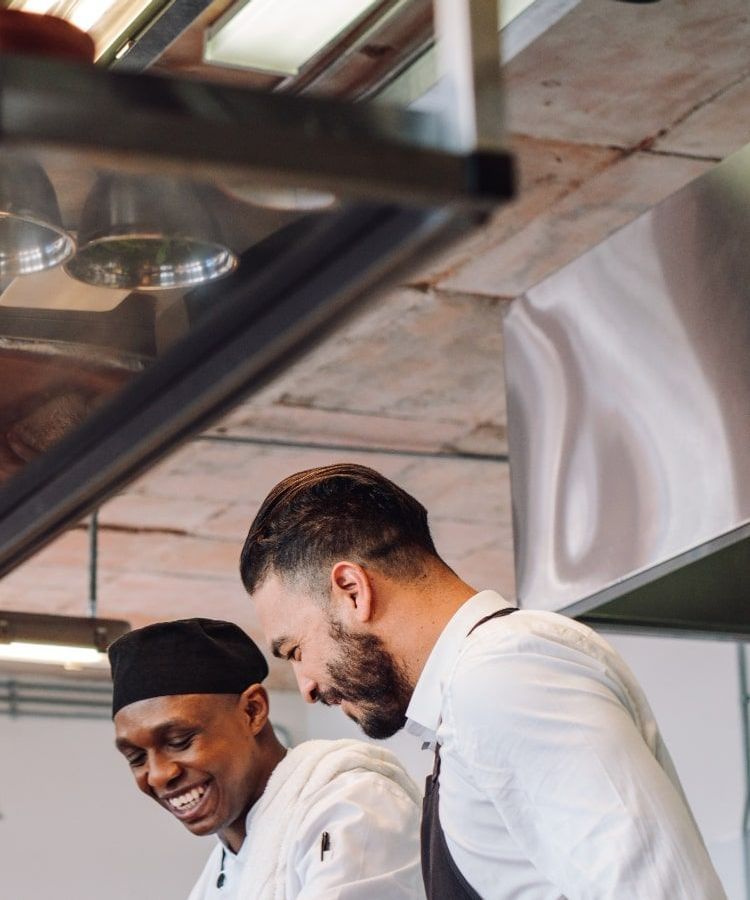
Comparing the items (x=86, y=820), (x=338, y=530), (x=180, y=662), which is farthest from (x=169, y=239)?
(x=86, y=820)

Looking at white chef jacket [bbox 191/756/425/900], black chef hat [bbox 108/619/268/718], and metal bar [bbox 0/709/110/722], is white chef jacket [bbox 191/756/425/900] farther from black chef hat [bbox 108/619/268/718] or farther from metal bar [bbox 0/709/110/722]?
metal bar [bbox 0/709/110/722]

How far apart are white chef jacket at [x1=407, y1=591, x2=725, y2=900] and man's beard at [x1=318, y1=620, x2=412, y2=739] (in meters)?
0.17

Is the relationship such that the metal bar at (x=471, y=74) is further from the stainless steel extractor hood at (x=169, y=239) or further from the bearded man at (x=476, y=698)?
the bearded man at (x=476, y=698)

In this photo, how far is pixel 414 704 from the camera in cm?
176

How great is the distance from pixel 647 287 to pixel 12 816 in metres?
6.39

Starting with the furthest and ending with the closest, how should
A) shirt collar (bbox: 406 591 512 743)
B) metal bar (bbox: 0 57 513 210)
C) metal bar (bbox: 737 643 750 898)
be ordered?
metal bar (bbox: 737 643 750 898) → shirt collar (bbox: 406 591 512 743) → metal bar (bbox: 0 57 513 210)

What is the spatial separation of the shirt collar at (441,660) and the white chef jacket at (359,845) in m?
0.40

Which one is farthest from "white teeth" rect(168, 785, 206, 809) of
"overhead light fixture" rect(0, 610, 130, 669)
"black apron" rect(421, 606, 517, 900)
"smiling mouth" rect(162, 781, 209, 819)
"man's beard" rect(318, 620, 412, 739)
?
"overhead light fixture" rect(0, 610, 130, 669)

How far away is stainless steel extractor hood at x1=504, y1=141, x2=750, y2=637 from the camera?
1955 millimetres

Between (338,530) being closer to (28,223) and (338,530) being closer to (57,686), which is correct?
(28,223)

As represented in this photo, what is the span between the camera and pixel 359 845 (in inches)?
83.4

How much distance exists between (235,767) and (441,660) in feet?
2.79

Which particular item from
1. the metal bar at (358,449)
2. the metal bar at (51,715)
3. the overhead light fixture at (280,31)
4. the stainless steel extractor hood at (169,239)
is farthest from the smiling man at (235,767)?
the metal bar at (51,715)

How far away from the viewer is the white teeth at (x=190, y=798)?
2.49 m
